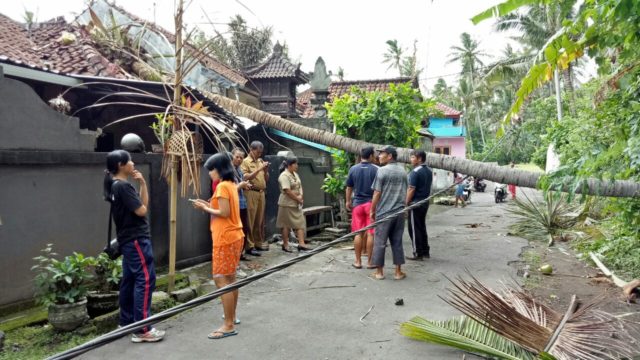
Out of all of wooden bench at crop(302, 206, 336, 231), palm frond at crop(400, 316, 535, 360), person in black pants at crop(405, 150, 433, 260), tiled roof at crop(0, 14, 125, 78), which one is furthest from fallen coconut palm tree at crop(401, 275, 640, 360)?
tiled roof at crop(0, 14, 125, 78)

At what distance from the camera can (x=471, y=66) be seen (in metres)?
40.2

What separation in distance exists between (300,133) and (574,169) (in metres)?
6.78

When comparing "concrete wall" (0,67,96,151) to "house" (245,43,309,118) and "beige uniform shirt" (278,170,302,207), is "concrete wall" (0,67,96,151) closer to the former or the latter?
"beige uniform shirt" (278,170,302,207)

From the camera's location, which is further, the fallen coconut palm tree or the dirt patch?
the dirt patch

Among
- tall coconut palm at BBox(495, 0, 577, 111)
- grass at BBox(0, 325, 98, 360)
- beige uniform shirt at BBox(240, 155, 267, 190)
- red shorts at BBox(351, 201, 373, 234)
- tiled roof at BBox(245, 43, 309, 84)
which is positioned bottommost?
grass at BBox(0, 325, 98, 360)

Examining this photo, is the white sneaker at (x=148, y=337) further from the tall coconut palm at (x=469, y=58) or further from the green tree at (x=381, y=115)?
the tall coconut palm at (x=469, y=58)

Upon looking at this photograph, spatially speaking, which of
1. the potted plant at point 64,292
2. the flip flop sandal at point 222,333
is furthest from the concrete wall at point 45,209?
the flip flop sandal at point 222,333

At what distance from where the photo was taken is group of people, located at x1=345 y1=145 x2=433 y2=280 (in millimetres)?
6129

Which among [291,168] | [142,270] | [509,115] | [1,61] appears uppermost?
[1,61]

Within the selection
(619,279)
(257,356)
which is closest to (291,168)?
(257,356)

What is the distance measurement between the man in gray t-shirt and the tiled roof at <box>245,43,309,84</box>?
36.6 ft

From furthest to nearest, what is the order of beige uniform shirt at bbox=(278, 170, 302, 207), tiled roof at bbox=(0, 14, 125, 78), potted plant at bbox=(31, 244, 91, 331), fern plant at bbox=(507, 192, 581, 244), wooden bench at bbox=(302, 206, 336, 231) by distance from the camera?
fern plant at bbox=(507, 192, 581, 244), wooden bench at bbox=(302, 206, 336, 231), tiled roof at bbox=(0, 14, 125, 78), beige uniform shirt at bbox=(278, 170, 302, 207), potted plant at bbox=(31, 244, 91, 331)

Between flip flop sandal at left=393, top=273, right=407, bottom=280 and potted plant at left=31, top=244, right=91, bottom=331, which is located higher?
potted plant at left=31, top=244, right=91, bottom=331

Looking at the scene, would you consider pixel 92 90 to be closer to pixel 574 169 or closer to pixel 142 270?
pixel 142 270
